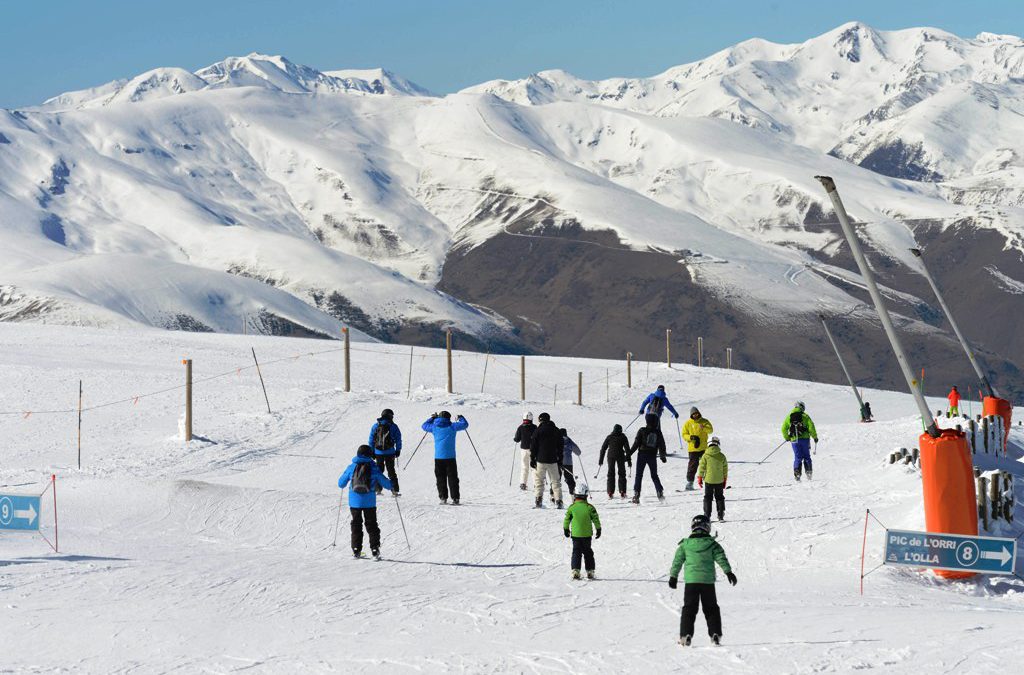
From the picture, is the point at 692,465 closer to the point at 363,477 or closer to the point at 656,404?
the point at 656,404

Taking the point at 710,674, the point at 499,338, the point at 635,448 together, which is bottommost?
the point at 710,674

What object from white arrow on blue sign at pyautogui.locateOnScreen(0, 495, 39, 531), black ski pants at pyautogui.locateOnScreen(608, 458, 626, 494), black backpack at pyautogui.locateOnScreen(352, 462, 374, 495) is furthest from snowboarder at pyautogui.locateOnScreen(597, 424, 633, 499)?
white arrow on blue sign at pyautogui.locateOnScreen(0, 495, 39, 531)

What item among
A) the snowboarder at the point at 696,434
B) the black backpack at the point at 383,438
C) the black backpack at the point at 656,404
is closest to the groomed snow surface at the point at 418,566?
the snowboarder at the point at 696,434

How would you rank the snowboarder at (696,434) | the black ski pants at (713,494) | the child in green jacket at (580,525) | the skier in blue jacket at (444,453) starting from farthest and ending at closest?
the snowboarder at (696,434)
the skier in blue jacket at (444,453)
the black ski pants at (713,494)
the child in green jacket at (580,525)

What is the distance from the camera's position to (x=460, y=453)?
3014 cm

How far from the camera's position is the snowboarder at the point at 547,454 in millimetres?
20922

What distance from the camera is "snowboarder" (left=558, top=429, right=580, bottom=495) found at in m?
21.2

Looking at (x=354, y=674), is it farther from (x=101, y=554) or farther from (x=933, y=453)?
(x=933, y=453)

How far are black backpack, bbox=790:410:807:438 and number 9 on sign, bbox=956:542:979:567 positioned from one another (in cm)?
949

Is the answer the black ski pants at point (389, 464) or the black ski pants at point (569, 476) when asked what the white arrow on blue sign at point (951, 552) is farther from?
the black ski pants at point (389, 464)

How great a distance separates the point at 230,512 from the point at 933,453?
37.2 ft

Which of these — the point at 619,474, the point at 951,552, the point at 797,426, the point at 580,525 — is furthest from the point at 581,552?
the point at 797,426

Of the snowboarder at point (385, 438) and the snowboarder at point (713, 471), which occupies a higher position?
the snowboarder at point (385, 438)

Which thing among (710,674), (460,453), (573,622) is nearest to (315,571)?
(573,622)
